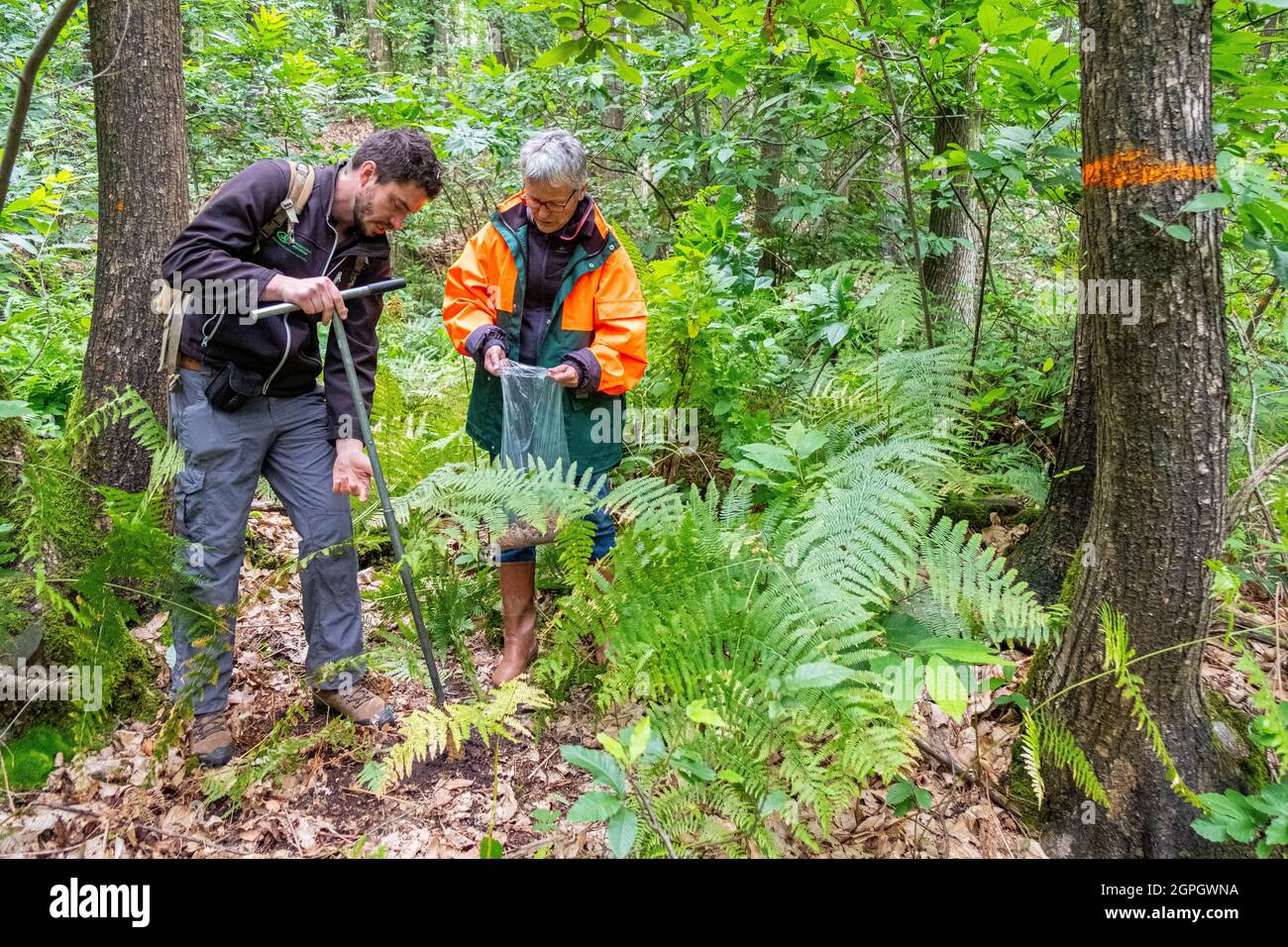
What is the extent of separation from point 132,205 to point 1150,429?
4.40 meters

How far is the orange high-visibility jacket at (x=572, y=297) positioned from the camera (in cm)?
332

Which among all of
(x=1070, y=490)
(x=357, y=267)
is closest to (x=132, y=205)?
(x=357, y=267)

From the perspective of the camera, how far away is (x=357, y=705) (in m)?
3.20

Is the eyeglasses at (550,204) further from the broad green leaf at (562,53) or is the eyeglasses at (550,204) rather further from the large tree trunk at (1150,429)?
the large tree trunk at (1150,429)

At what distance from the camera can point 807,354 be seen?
15.2ft

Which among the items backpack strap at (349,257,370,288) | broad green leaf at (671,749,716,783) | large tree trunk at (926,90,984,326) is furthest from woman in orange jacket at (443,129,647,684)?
large tree trunk at (926,90,984,326)

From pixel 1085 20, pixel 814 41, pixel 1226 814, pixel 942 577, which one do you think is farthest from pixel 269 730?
pixel 814 41

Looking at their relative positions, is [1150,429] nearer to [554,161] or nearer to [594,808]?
[594,808]

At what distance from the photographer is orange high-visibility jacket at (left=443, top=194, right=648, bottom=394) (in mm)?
3320

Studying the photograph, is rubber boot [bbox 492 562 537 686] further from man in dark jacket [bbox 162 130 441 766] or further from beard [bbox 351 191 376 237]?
beard [bbox 351 191 376 237]

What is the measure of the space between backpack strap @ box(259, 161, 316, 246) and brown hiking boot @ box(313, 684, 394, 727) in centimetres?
184

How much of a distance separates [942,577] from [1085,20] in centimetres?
180
